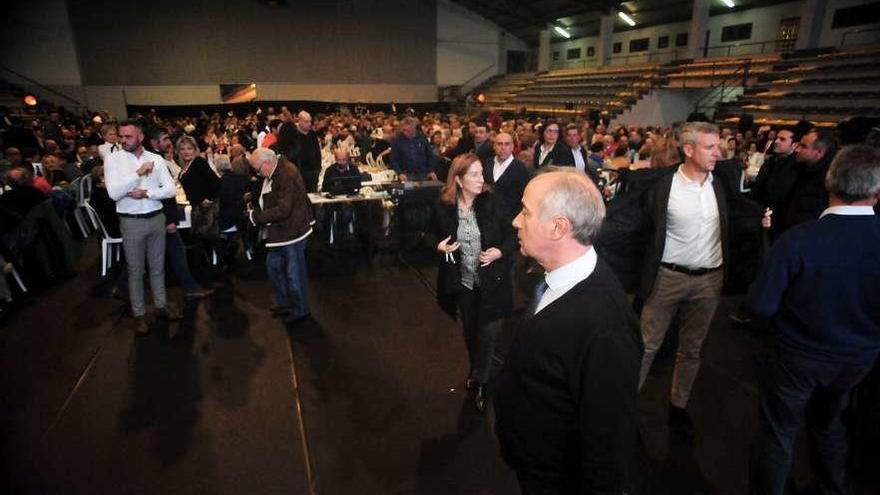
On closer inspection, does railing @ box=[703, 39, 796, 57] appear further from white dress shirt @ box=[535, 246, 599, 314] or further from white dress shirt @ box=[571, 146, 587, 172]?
white dress shirt @ box=[535, 246, 599, 314]

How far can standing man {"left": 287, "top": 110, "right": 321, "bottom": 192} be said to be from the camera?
6.75 m

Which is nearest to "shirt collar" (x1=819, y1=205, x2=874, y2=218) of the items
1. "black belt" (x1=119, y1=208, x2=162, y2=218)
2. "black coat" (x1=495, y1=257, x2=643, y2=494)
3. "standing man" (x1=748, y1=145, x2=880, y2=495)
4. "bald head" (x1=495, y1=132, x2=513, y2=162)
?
"standing man" (x1=748, y1=145, x2=880, y2=495)

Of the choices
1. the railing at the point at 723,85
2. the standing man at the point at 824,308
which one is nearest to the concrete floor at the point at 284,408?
the standing man at the point at 824,308

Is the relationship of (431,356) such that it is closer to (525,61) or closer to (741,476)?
(741,476)

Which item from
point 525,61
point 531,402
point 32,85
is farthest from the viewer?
point 525,61

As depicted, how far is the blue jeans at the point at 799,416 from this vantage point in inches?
73.3

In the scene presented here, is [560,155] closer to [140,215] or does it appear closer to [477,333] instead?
[477,333]

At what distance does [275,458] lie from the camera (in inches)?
103

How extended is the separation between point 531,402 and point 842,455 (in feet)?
5.84

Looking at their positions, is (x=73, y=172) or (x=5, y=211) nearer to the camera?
(x=5, y=211)

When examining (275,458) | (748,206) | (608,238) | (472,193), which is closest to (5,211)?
(275,458)

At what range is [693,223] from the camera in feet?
8.02

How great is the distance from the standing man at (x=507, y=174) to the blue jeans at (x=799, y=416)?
7.10 feet

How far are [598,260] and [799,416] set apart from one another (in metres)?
1.35
